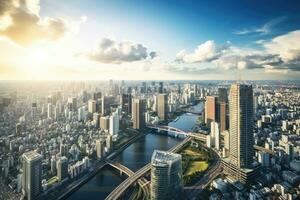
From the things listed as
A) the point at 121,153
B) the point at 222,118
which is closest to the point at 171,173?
the point at 121,153

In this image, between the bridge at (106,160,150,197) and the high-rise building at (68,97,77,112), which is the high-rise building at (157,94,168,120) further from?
the bridge at (106,160,150,197)

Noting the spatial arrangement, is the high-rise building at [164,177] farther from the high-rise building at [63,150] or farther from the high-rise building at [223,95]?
the high-rise building at [223,95]

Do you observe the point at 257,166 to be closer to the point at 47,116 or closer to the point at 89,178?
the point at 89,178

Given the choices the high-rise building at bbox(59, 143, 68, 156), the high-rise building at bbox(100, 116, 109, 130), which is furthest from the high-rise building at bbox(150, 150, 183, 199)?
the high-rise building at bbox(100, 116, 109, 130)

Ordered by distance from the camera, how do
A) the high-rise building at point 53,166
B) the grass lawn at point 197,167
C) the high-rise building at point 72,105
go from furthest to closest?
the high-rise building at point 72,105 → the grass lawn at point 197,167 → the high-rise building at point 53,166

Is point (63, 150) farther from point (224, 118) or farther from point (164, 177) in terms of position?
point (224, 118)

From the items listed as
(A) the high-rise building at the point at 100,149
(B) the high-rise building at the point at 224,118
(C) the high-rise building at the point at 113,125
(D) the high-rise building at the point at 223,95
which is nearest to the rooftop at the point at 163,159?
(A) the high-rise building at the point at 100,149
